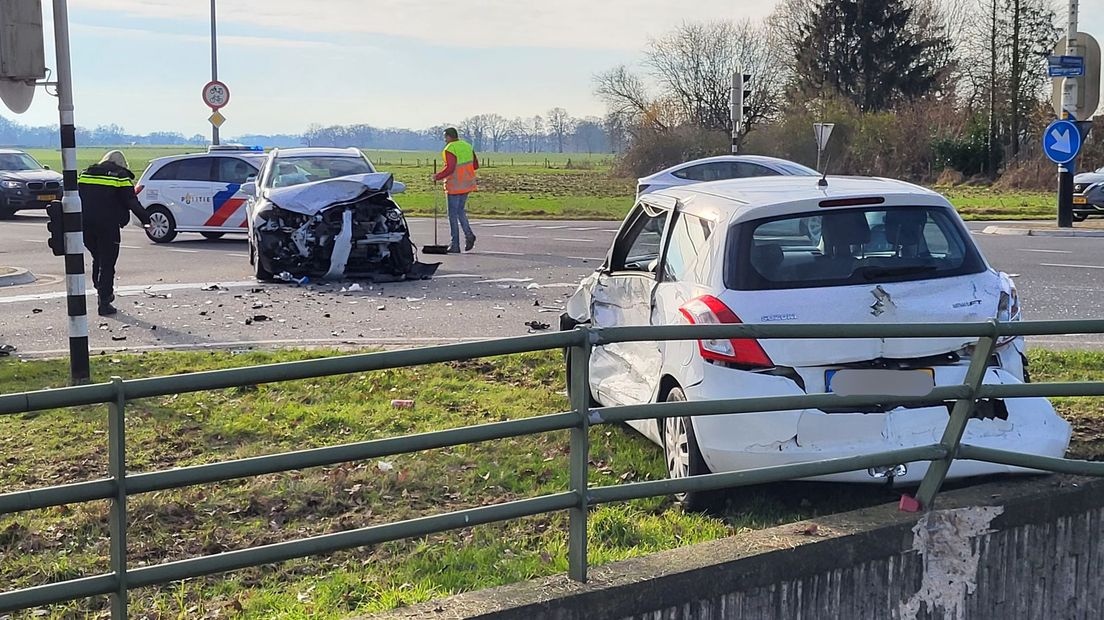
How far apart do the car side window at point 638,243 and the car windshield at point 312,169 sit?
9.58m

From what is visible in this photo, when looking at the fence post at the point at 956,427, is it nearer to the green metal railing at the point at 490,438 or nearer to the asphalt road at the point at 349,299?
the green metal railing at the point at 490,438

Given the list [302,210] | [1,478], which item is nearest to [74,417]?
[1,478]

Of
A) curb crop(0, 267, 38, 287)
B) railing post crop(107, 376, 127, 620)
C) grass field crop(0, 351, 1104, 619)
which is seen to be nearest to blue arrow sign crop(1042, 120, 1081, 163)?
grass field crop(0, 351, 1104, 619)

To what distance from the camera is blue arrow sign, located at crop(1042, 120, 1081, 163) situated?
21656mm

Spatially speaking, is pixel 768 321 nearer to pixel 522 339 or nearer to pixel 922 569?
pixel 922 569

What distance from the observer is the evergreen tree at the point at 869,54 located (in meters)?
58.3

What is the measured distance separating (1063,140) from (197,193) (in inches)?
609

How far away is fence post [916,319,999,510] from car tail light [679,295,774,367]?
34.5 inches

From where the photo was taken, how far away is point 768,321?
17.5 ft

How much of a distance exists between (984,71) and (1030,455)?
5174 centimetres

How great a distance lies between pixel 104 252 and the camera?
12195mm

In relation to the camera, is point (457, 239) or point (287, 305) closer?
point (287, 305)

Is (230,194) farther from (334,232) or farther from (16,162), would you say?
(16,162)

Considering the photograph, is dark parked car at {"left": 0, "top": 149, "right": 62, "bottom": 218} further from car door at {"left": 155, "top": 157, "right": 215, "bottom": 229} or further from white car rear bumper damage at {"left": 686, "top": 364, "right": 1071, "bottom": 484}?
white car rear bumper damage at {"left": 686, "top": 364, "right": 1071, "bottom": 484}
